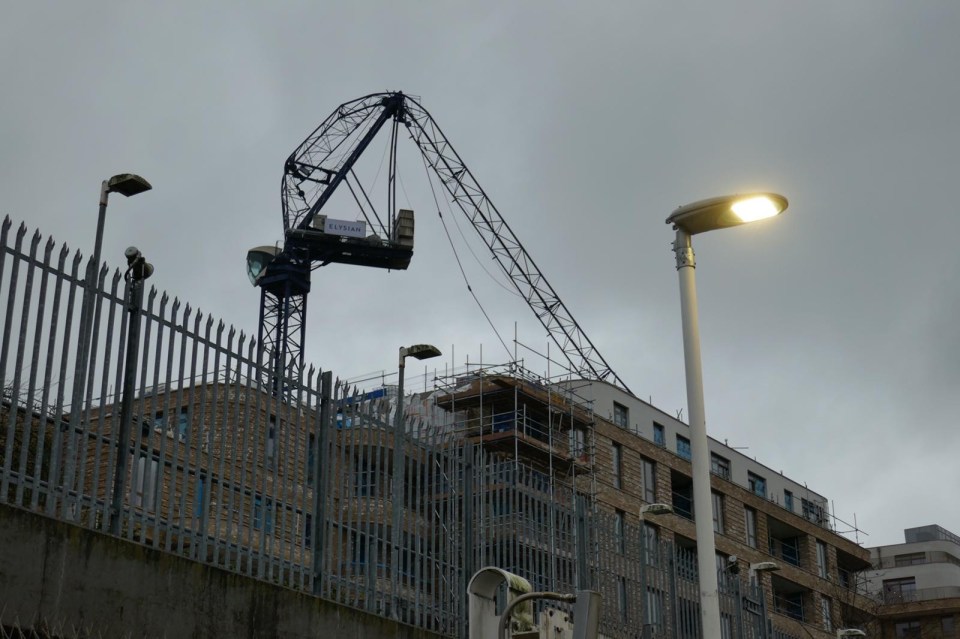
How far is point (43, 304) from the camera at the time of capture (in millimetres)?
9844

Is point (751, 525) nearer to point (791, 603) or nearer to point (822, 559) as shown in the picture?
point (791, 603)

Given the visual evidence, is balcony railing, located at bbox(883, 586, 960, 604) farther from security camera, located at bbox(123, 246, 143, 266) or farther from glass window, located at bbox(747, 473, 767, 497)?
security camera, located at bbox(123, 246, 143, 266)

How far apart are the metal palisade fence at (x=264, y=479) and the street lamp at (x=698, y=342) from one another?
3796 millimetres

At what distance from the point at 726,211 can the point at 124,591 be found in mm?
5620

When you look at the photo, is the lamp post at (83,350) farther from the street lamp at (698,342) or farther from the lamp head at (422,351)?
the lamp head at (422,351)

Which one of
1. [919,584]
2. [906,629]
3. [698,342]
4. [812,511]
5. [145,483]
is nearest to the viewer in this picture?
[145,483]

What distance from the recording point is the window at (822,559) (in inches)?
2808

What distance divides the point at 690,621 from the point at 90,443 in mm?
11049

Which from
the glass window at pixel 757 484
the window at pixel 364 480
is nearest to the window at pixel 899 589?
the glass window at pixel 757 484

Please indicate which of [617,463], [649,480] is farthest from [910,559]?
[617,463]

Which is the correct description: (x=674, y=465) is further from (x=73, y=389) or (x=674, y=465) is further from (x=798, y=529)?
(x=73, y=389)

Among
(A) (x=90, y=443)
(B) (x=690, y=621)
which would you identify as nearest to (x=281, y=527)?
(A) (x=90, y=443)

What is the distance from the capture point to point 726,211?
10.9 m

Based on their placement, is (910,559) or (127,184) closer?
(127,184)
